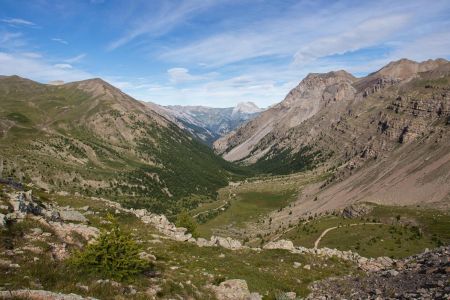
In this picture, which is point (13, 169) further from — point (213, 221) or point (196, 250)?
point (196, 250)

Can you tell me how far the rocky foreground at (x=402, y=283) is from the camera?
2802 centimetres

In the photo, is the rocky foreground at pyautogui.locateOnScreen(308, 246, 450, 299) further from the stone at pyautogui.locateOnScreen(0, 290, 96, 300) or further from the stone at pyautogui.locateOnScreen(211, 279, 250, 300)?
the stone at pyautogui.locateOnScreen(0, 290, 96, 300)

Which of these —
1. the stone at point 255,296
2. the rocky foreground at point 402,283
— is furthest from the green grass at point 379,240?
the stone at point 255,296

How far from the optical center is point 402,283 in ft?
109

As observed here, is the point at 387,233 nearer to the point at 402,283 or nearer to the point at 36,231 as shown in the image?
the point at 402,283

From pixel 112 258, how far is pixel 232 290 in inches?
436

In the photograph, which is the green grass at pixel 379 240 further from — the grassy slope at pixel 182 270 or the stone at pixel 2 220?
the stone at pixel 2 220

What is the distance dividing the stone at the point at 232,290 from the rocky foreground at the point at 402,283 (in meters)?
6.42

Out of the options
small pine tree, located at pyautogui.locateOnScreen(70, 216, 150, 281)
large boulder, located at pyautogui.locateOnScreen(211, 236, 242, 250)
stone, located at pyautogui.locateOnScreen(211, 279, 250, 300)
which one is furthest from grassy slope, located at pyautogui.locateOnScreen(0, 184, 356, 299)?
large boulder, located at pyautogui.locateOnScreen(211, 236, 242, 250)

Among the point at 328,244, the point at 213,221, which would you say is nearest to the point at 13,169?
the point at 213,221

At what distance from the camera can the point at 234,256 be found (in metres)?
51.1

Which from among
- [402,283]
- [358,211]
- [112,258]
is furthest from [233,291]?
[358,211]

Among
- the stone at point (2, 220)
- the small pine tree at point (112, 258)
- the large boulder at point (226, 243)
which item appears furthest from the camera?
the large boulder at point (226, 243)

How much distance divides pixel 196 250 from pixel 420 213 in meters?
79.0
